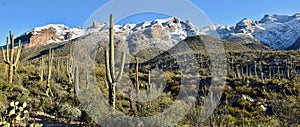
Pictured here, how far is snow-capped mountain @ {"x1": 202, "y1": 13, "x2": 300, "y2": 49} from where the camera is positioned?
128375 mm

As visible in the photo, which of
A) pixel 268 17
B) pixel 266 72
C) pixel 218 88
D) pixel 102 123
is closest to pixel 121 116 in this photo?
pixel 102 123

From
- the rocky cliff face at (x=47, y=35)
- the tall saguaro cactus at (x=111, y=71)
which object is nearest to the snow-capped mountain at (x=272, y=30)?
the rocky cliff face at (x=47, y=35)

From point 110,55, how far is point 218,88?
52.1 feet

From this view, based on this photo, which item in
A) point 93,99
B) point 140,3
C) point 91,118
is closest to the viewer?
point 91,118

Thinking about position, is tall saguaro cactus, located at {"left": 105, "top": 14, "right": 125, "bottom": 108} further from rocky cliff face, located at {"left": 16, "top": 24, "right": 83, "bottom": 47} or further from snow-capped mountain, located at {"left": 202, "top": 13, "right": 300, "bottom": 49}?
rocky cliff face, located at {"left": 16, "top": 24, "right": 83, "bottom": 47}

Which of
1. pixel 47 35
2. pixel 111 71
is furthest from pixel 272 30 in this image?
pixel 111 71

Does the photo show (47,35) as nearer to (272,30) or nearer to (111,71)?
(272,30)

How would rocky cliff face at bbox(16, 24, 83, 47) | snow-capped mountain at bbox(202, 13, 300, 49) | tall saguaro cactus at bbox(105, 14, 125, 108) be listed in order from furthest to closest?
rocky cliff face at bbox(16, 24, 83, 47)
snow-capped mountain at bbox(202, 13, 300, 49)
tall saguaro cactus at bbox(105, 14, 125, 108)

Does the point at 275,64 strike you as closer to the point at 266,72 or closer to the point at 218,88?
the point at 266,72

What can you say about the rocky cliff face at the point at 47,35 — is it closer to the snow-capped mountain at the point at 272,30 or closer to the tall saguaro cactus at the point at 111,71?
the snow-capped mountain at the point at 272,30

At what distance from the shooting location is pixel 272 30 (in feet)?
476

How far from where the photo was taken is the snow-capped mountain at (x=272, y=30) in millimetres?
128375

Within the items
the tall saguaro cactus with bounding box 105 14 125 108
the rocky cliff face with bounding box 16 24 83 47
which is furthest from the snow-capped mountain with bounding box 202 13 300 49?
the tall saguaro cactus with bounding box 105 14 125 108

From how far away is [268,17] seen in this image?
179000 millimetres
